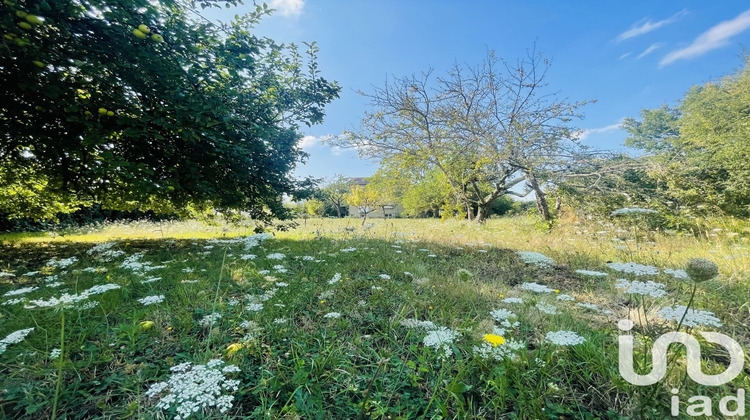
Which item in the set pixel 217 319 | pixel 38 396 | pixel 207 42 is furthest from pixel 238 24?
pixel 38 396

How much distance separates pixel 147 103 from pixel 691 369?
6178 mm

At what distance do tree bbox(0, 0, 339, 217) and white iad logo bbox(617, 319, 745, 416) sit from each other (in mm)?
4425

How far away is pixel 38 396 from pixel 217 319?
816mm

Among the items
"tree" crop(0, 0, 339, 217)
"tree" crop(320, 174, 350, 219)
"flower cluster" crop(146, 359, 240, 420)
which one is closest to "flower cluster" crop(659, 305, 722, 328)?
"flower cluster" crop(146, 359, 240, 420)

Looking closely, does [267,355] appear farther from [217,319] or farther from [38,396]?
[38,396]

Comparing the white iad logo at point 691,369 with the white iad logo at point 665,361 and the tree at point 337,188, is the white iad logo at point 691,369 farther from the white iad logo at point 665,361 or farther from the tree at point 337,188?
the tree at point 337,188

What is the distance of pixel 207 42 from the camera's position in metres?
3.90

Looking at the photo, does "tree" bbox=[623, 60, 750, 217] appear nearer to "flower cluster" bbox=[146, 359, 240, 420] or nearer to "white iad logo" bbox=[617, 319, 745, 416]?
"white iad logo" bbox=[617, 319, 745, 416]

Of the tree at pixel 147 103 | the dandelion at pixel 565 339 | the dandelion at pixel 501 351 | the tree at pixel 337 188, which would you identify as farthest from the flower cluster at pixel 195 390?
the tree at pixel 337 188

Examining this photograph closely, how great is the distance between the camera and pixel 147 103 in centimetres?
384

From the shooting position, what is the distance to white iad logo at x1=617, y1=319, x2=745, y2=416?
1.23 m

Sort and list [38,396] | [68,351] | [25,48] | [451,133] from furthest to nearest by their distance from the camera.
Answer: [451,133]
[25,48]
[68,351]
[38,396]

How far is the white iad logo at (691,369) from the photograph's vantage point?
4.05 feet

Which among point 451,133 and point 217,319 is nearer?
point 217,319
